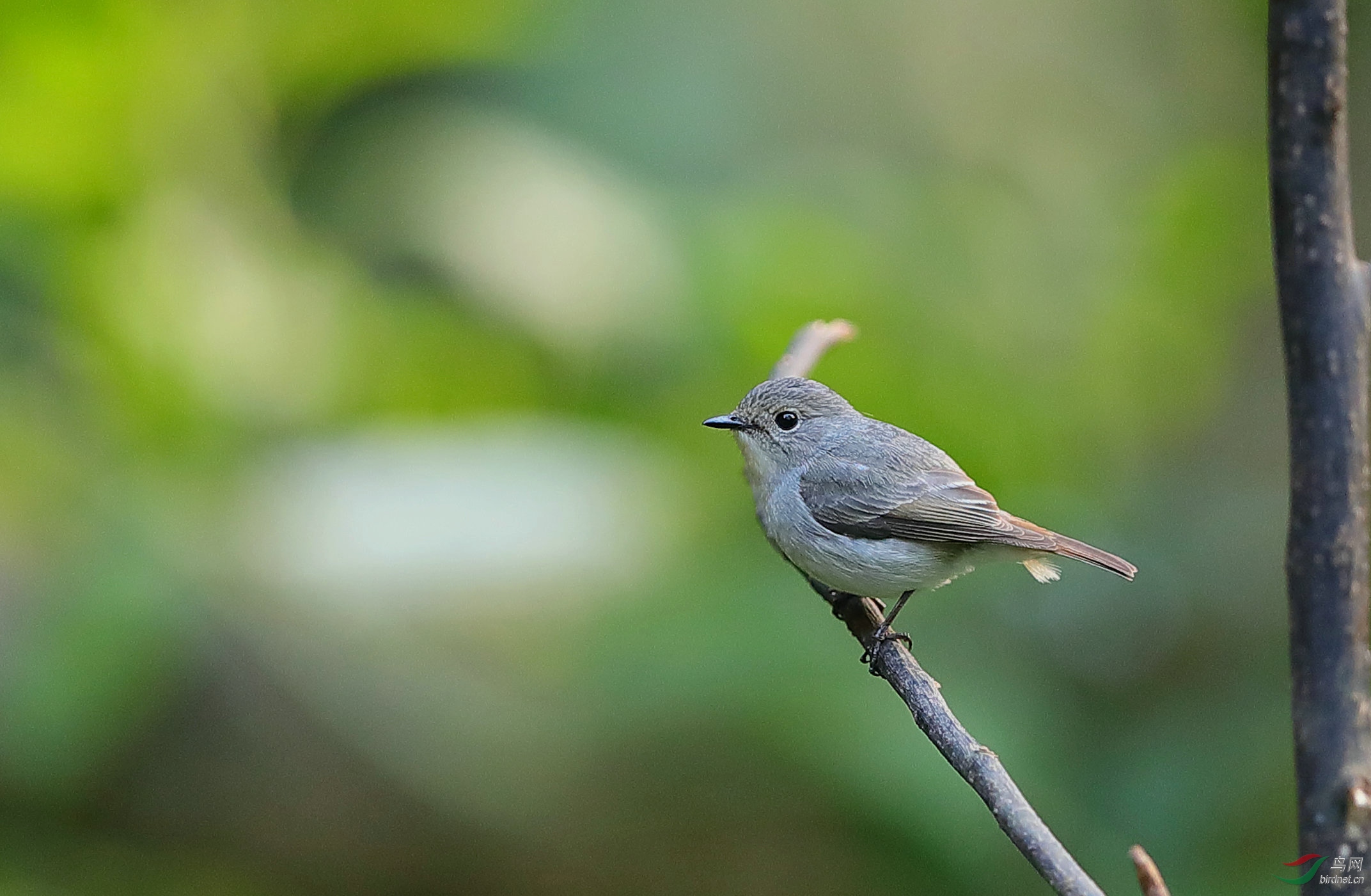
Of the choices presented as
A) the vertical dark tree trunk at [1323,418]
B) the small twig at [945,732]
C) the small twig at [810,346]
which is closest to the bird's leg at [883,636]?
the small twig at [945,732]

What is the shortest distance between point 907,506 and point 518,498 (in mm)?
1741

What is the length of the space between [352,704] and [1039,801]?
2378 mm

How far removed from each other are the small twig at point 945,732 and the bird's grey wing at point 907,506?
25cm

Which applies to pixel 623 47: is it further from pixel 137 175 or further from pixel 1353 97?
pixel 1353 97

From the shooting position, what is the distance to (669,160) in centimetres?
639

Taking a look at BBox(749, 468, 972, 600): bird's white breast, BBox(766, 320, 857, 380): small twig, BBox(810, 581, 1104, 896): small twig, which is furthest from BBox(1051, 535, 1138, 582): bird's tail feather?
BBox(766, 320, 857, 380): small twig

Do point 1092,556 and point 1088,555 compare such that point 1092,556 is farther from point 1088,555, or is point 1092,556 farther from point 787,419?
point 787,419

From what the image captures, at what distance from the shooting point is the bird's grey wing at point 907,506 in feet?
10.5

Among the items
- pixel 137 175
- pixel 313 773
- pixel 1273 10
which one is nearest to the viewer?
pixel 1273 10

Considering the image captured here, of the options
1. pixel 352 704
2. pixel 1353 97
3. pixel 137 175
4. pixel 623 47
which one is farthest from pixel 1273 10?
pixel 1353 97

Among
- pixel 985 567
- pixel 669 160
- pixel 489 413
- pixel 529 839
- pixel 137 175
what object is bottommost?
pixel 529 839

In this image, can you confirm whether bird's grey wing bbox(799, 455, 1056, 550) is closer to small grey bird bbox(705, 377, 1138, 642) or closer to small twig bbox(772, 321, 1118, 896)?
small grey bird bbox(705, 377, 1138, 642)

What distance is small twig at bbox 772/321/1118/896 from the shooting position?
142 centimetres

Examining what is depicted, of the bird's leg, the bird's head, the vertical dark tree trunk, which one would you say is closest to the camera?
the vertical dark tree trunk
